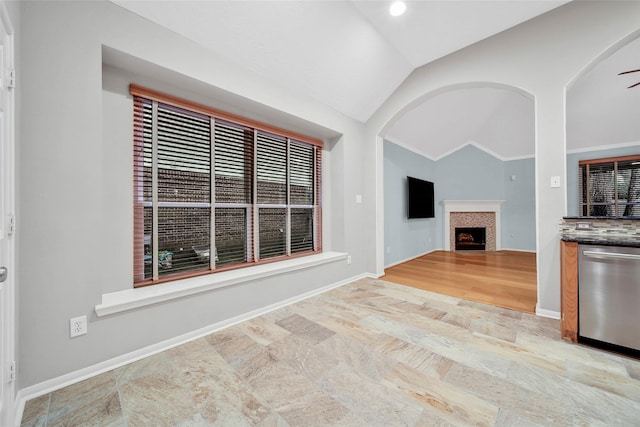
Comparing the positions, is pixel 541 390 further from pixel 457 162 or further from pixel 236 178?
pixel 457 162

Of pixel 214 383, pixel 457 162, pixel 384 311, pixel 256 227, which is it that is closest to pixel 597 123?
pixel 457 162

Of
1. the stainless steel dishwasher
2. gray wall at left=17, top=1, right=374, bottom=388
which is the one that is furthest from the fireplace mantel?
gray wall at left=17, top=1, right=374, bottom=388

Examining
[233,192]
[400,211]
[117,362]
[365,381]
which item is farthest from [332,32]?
[400,211]

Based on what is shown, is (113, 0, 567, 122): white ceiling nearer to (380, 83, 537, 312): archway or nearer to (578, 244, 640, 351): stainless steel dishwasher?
(380, 83, 537, 312): archway

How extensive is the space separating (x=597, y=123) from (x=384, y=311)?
252 inches

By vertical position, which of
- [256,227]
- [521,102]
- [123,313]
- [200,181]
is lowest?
[123,313]

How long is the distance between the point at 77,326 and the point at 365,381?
74.7 inches

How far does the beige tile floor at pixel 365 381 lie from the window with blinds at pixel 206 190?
0.82 meters

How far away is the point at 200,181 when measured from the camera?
2.44 metres

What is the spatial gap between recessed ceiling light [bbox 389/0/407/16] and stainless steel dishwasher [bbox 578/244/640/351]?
2709 millimetres

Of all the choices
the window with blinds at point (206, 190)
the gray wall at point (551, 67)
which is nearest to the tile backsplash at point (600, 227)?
the gray wall at point (551, 67)

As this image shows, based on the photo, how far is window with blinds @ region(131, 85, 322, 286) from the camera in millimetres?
2143

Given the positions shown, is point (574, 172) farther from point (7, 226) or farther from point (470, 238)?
point (7, 226)

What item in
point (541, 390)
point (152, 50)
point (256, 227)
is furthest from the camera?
point (256, 227)
